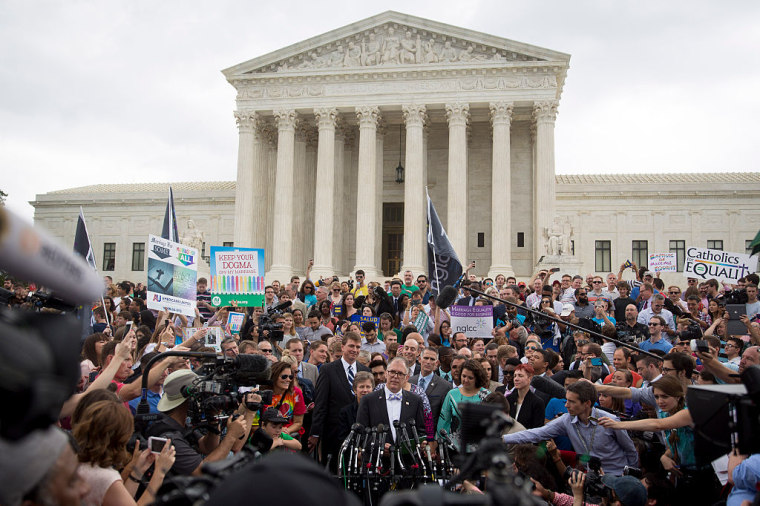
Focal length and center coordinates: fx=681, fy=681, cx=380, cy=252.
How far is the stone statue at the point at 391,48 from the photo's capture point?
1574 inches

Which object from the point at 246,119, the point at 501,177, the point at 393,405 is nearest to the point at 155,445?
the point at 393,405

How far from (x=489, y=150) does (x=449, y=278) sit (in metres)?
27.4

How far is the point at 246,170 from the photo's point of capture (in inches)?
1612

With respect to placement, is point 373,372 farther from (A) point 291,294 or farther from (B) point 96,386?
(A) point 291,294

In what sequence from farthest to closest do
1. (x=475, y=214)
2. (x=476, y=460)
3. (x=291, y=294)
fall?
(x=475, y=214) < (x=291, y=294) < (x=476, y=460)

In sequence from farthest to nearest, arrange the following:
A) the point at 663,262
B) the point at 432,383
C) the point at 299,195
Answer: the point at 299,195 < the point at 663,262 < the point at 432,383

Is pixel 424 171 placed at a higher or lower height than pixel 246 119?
lower

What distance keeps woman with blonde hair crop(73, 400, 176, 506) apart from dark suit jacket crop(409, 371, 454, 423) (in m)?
5.30

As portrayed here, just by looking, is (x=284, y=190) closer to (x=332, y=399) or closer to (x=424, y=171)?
(x=424, y=171)

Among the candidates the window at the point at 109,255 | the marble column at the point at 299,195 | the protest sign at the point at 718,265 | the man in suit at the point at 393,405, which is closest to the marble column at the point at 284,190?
the marble column at the point at 299,195

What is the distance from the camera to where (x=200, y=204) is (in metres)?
50.6

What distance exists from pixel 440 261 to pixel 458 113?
22.8 m

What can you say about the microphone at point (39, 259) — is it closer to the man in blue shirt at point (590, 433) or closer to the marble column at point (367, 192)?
the man in blue shirt at point (590, 433)

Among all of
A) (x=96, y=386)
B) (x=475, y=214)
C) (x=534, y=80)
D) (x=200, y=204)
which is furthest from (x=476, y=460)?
(x=200, y=204)
